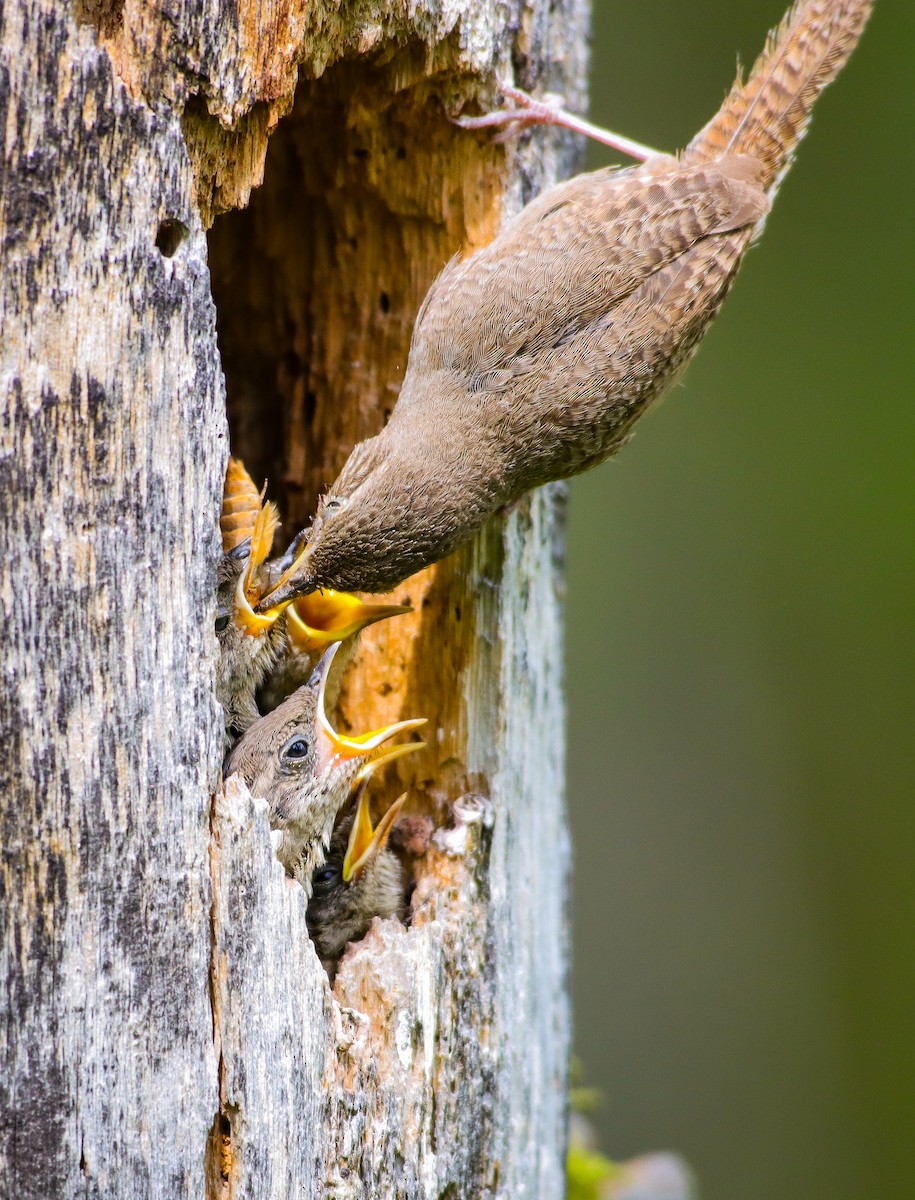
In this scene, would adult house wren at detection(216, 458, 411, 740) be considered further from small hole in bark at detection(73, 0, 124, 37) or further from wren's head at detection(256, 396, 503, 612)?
small hole in bark at detection(73, 0, 124, 37)

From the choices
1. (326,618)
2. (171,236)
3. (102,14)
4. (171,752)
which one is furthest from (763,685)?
(102,14)

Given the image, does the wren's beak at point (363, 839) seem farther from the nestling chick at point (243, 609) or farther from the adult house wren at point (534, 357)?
the adult house wren at point (534, 357)

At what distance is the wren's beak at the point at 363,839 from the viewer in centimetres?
302

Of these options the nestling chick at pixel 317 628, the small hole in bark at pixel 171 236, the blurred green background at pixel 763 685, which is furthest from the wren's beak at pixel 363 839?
the blurred green background at pixel 763 685

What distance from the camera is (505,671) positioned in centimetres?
315

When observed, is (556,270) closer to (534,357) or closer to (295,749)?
(534,357)

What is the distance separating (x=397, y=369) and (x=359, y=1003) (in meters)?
1.74

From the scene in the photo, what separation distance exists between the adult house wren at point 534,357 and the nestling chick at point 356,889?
606mm

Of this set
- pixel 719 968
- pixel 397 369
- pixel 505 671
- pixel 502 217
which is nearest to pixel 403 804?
pixel 505 671

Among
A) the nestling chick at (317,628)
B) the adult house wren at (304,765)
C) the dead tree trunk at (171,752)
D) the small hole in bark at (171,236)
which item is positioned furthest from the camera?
the nestling chick at (317,628)

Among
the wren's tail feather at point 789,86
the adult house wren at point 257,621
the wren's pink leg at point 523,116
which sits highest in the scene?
the wren's tail feather at point 789,86

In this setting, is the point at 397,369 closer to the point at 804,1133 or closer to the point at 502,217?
the point at 502,217

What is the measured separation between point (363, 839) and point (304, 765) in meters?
0.29

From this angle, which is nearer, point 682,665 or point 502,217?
point 502,217
